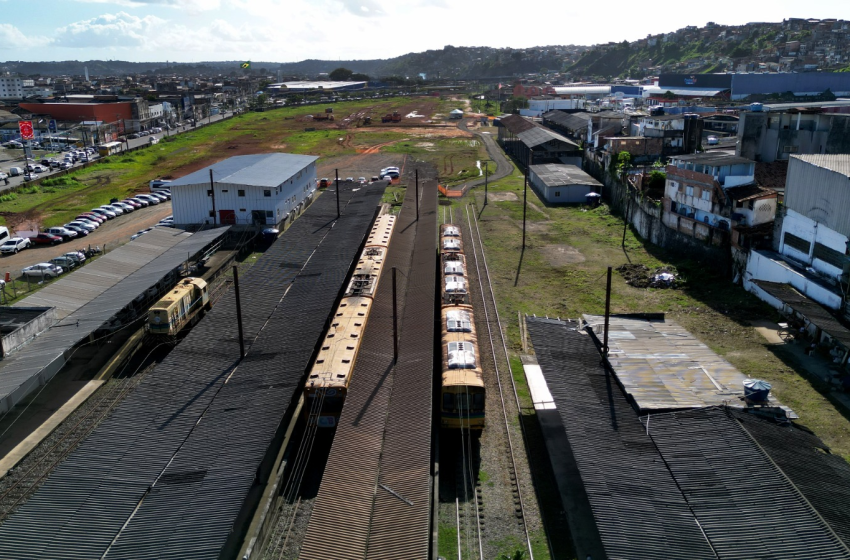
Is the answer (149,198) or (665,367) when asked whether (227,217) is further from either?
(665,367)

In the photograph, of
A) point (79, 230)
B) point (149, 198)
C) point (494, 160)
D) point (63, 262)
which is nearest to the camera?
point (63, 262)

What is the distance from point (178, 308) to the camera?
32969 mm

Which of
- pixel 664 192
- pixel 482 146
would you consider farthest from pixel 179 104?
pixel 664 192

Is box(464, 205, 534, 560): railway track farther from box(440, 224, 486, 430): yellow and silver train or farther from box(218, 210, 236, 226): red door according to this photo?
box(218, 210, 236, 226): red door

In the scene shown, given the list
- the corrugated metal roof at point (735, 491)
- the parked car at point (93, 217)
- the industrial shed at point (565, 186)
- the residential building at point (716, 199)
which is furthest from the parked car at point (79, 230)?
the corrugated metal roof at point (735, 491)

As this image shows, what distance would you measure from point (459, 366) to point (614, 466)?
7501mm

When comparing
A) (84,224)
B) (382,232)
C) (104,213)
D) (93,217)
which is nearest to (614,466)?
(382,232)

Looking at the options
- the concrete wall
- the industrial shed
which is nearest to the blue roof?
the concrete wall

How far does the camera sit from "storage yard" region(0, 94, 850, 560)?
17453 millimetres

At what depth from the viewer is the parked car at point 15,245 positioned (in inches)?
1925

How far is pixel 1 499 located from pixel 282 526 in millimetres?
9611

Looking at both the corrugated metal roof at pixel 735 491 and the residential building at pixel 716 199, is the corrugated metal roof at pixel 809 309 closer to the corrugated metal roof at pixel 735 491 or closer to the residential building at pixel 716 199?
the residential building at pixel 716 199

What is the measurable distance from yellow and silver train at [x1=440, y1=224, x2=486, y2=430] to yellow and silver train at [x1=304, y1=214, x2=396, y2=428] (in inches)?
146

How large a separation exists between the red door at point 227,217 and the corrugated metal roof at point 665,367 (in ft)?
106
